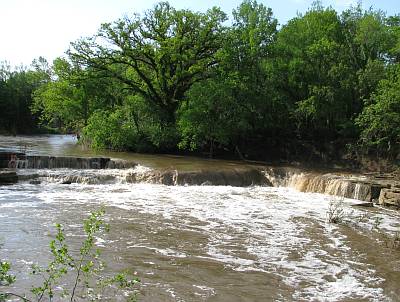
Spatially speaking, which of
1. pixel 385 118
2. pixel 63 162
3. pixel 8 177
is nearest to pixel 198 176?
pixel 63 162

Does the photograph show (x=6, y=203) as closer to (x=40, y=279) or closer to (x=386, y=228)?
(x=40, y=279)

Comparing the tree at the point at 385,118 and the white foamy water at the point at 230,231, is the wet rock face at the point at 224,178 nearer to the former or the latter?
the white foamy water at the point at 230,231

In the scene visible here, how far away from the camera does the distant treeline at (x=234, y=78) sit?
1106 inches

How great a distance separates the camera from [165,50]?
29984 millimetres

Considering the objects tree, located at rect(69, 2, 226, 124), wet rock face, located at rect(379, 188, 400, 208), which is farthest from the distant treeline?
wet rock face, located at rect(379, 188, 400, 208)

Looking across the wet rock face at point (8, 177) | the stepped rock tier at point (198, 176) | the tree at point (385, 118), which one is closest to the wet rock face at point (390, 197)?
the stepped rock tier at point (198, 176)

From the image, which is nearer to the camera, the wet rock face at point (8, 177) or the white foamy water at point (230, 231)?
the white foamy water at point (230, 231)

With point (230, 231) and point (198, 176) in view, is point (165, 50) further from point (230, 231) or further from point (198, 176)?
point (230, 231)

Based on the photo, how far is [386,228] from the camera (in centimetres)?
1386

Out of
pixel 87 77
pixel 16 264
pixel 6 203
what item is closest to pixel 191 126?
pixel 87 77

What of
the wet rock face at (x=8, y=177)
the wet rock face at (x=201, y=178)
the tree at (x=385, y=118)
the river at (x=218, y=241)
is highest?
the tree at (x=385, y=118)

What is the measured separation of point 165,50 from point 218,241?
67.5 ft

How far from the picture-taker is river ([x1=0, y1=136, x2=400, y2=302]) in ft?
27.8

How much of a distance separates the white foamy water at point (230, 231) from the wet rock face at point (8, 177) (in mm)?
951
